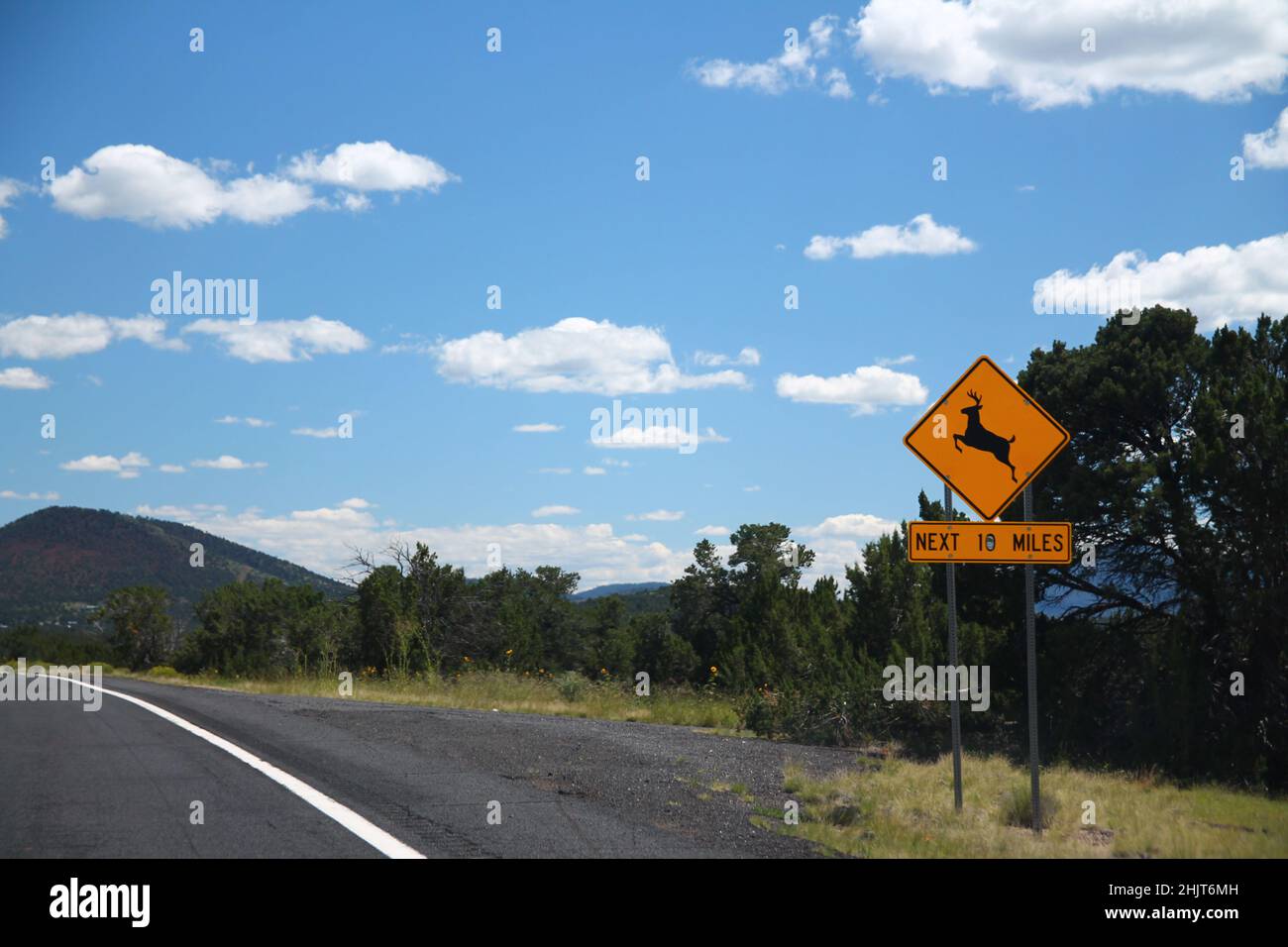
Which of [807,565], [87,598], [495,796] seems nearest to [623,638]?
[807,565]

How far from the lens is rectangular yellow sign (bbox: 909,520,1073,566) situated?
932 centimetres

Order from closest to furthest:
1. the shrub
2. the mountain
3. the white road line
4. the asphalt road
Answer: the white road line
the asphalt road
the shrub
the mountain

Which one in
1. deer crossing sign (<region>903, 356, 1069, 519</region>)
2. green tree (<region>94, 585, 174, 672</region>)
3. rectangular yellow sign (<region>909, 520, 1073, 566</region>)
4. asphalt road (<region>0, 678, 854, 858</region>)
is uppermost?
deer crossing sign (<region>903, 356, 1069, 519</region>)

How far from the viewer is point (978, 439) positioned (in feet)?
31.4

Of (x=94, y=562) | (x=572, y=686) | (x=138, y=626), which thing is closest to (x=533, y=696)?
(x=572, y=686)

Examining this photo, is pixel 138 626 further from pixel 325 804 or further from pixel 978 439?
pixel 978 439

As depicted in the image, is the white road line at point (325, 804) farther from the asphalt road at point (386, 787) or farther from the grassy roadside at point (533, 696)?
the grassy roadside at point (533, 696)

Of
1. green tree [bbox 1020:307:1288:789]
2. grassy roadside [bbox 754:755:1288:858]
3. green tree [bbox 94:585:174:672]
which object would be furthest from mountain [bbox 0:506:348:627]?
grassy roadside [bbox 754:755:1288:858]

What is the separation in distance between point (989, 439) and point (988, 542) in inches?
36.7

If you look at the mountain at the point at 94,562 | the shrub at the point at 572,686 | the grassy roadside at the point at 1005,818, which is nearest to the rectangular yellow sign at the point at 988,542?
the grassy roadside at the point at 1005,818

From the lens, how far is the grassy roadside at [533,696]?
69.4 ft

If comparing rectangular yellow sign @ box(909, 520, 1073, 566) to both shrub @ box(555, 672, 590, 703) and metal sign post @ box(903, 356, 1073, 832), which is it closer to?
metal sign post @ box(903, 356, 1073, 832)
